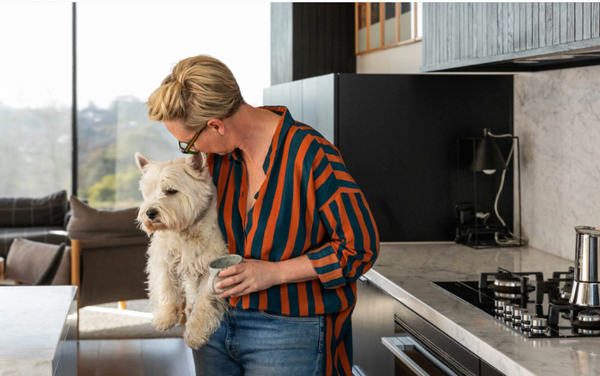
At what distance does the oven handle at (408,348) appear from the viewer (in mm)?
1688

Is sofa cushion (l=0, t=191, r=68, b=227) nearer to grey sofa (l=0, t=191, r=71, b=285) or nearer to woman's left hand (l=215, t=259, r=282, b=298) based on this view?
grey sofa (l=0, t=191, r=71, b=285)

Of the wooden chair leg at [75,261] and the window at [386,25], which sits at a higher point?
the window at [386,25]

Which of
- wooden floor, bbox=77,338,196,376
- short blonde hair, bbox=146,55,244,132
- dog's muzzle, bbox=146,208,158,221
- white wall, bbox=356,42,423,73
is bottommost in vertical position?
wooden floor, bbox=77,338,196,376

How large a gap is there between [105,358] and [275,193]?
3.01m

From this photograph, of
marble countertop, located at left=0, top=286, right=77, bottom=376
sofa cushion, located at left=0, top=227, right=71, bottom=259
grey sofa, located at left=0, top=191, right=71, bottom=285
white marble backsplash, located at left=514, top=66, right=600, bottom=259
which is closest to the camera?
marble countertop, located at left=0, top=286, right=77, bottom=376

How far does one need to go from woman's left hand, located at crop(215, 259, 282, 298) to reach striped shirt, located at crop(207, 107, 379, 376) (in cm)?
4

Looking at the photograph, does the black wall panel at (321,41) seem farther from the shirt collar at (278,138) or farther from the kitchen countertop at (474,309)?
the shirt collar at (278,138)

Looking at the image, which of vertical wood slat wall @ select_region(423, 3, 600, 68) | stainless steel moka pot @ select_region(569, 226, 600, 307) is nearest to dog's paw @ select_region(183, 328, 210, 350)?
stainless steel moka pot @ select_region(569, 226, 600, 307)

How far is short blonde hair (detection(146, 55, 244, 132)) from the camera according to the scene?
132cm

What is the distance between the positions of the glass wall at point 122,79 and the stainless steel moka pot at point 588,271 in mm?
5820

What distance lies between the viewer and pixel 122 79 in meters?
7.07

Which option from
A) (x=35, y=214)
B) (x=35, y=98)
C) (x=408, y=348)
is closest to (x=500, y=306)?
(x=408, y=348)

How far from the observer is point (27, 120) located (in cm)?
693

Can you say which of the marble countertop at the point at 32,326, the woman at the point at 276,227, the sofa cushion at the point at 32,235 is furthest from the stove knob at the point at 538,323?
the sofa cushion at the point at 32,235
